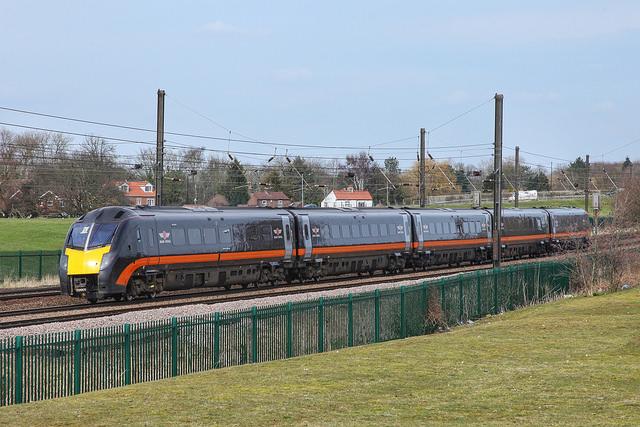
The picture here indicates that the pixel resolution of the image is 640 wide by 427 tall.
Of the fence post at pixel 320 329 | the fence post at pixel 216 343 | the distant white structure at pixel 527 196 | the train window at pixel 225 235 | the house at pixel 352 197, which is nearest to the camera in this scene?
the fence post at pixel 216 343

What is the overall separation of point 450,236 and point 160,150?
70.7 feet

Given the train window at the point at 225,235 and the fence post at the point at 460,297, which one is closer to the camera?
the fence post at the point at 460,297

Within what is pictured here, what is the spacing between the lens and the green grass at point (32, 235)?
70.3m

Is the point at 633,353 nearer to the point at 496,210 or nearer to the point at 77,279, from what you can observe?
the point at 77,279

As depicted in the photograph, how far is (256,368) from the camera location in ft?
64.7

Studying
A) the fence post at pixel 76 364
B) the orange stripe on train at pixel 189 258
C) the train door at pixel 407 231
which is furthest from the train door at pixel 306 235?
the fence post at pixel 76 364

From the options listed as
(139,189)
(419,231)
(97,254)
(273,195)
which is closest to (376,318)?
(97,254)

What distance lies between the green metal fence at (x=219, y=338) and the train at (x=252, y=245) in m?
9.98

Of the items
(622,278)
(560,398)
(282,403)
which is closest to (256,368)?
(282,403)

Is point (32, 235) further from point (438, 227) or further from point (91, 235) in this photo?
point (91, 235)

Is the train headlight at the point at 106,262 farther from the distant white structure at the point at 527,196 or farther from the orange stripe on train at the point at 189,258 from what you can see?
the distant white structure at the point at 527,196

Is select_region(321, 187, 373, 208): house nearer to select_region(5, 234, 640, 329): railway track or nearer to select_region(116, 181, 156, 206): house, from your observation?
select_region(116, 181, 156, 206): house

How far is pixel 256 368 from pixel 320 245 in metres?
24.3

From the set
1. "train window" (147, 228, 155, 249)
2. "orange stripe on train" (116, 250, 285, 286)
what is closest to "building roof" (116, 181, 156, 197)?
"orange stripe on train" (116, 250, 285, 286)
